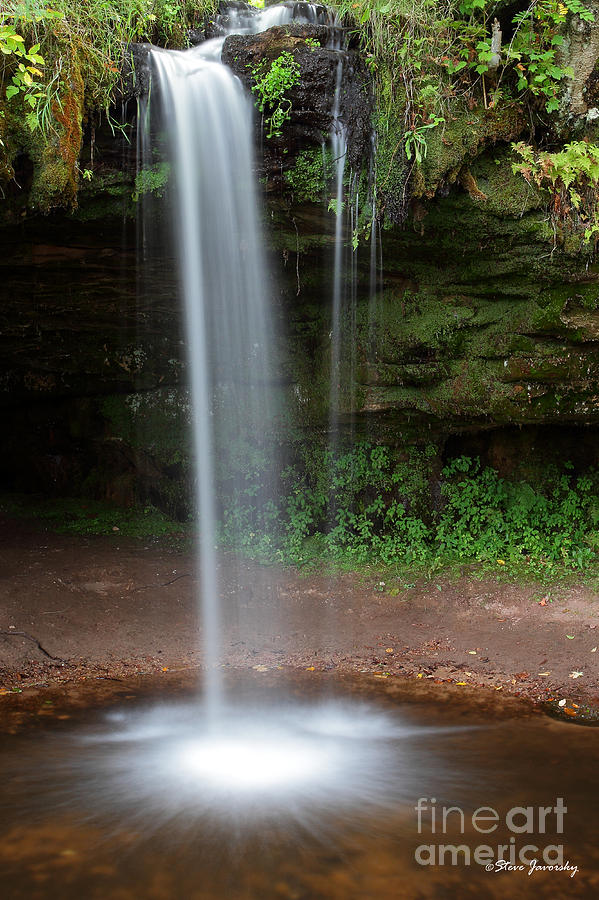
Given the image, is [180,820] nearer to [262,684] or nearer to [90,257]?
[262,684]

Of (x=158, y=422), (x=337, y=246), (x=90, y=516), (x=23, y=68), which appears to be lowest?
(x=90, y=516)

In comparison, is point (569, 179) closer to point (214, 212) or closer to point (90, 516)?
point (214, 212)

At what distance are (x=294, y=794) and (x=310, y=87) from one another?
5556mm

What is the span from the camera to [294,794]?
3926 mm

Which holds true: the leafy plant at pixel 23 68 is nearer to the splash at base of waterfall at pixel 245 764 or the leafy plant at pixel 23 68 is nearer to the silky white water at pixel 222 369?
the silky white water at pixel 222 369

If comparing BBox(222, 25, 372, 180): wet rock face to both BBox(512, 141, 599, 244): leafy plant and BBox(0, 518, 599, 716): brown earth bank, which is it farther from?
BBox(0, 518, 599, 716): brown earth bank

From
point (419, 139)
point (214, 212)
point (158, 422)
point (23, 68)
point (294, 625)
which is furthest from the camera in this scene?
point (158, 422)

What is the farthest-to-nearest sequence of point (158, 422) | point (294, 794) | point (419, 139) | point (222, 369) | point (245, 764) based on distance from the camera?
point (158, 422) < point (222, 369) < point (419, 139) < point (245, 764) < point (294, 794)

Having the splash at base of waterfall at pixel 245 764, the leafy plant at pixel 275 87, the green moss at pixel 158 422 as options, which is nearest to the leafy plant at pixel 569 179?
the leafy plant at pixel 275 87

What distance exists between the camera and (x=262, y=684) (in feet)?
18.1

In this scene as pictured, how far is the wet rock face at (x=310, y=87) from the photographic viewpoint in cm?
586

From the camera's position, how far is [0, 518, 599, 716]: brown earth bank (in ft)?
18.4

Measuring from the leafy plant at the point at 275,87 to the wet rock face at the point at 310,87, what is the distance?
4 cm

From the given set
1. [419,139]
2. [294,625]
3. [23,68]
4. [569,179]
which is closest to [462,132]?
[419,139]
